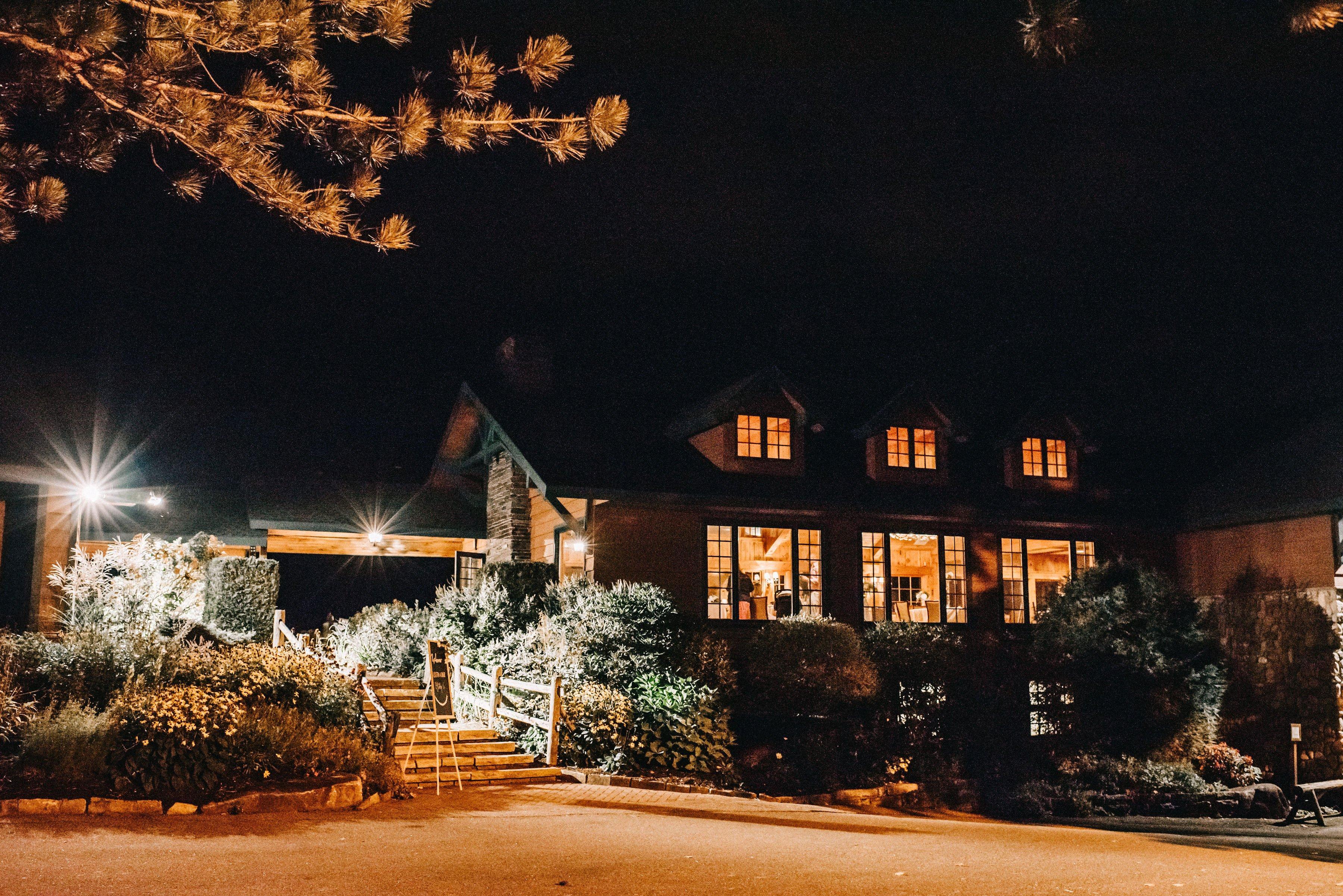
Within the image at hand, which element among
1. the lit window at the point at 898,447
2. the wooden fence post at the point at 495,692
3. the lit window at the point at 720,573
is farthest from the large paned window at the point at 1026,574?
the wooden fence post at the point at 495,692

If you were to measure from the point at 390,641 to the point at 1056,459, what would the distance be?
1418 cm

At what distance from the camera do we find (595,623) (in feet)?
53.5

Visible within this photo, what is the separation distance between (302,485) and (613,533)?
859cm

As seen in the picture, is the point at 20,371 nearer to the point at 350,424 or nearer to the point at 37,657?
the point at 37,657

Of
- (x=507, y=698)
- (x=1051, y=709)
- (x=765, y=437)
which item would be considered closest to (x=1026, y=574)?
(x=1051, y=709)

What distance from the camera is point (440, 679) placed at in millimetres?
12867

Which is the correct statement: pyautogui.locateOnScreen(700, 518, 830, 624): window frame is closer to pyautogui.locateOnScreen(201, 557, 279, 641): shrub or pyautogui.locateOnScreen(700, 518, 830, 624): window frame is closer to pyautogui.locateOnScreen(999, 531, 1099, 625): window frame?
pyautogui.locateOnScreen(999, 531, 1099, 625): window frame

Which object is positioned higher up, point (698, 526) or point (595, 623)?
point (698, 526)

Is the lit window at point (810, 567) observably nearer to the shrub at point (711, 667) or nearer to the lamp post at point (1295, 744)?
the shrub at point (711, 667)

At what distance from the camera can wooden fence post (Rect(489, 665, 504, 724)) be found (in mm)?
15133

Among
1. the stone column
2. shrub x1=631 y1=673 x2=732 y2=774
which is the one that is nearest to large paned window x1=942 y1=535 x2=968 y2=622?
shrub x1=631 y1=673 x2=732 y2=774

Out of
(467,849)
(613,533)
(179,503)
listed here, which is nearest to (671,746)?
(613,533)

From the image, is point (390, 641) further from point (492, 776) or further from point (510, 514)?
point (492, 776)

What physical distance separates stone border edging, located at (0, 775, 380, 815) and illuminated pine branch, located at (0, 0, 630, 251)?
544 cm
